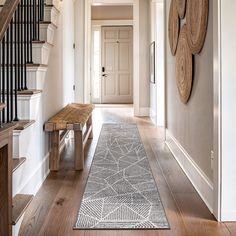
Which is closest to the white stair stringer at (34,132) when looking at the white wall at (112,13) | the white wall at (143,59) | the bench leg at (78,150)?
the bench leg at (78,150)

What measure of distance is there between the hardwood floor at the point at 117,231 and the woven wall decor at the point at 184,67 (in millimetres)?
769

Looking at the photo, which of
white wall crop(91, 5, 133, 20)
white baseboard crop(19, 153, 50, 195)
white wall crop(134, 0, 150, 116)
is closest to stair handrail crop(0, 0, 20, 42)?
white baseboard crop(19, 153, 50, 195)

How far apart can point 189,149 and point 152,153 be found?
94 centimetres

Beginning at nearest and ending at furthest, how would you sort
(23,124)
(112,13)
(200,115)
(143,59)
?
(23,124) → (200,115) → (143,59) → (112,13)

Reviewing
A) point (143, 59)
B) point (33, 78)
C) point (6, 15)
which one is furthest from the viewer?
point (143, 59)

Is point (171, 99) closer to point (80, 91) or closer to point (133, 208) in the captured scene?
point (133, 208)

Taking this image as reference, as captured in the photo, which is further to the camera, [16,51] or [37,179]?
[37,179]

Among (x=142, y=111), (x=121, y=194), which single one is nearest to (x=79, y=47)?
(x=142, y=111)

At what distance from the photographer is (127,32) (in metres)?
10.8

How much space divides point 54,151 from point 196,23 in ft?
5.63

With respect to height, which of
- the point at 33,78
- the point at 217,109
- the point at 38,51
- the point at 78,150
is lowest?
the point at 78,150

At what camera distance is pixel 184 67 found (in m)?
3.14

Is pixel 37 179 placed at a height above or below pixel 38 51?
below

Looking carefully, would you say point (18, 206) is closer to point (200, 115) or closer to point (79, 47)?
point (200, 115)
